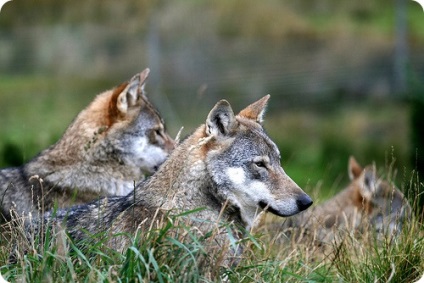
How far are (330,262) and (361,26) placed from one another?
553 inches

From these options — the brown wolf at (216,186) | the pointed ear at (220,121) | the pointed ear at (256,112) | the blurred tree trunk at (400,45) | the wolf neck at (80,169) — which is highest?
the pointed ear at (220,121)

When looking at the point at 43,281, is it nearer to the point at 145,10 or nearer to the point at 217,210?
the point at 217,210

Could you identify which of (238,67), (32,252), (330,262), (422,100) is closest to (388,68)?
(238,67)

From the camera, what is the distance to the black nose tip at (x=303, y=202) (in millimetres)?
6879

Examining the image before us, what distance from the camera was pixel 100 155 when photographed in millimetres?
9078

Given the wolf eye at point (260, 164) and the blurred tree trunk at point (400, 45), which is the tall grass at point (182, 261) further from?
the blurred tree trunk at point (400, 45)

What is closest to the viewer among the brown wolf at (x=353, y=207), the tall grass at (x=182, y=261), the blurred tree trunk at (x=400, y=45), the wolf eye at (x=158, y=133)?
the tall grass at (x=182, y=261)

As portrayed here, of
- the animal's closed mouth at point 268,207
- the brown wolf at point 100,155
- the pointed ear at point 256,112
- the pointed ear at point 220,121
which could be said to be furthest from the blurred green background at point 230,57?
the animal's closed mouth at point 268,207

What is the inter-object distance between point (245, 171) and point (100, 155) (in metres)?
2.53

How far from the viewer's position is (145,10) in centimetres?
1952

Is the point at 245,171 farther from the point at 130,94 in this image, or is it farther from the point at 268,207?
the point at 130,94

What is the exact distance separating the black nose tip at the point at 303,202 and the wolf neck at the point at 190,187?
0.48m

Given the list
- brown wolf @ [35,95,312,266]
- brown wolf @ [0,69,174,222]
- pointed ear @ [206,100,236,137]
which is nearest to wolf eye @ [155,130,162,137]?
brown wolf @ [0,69,174,222]

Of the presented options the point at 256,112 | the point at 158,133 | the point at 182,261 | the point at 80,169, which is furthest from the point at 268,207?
the point at 158,133
